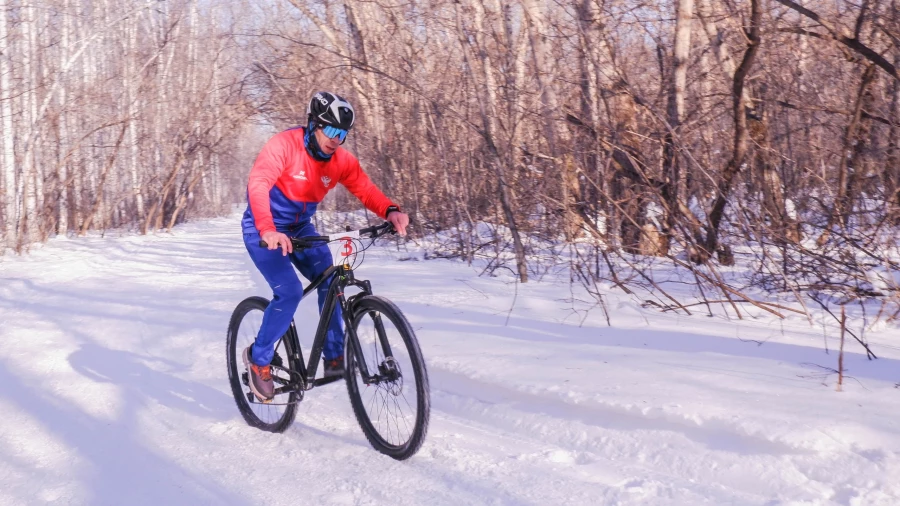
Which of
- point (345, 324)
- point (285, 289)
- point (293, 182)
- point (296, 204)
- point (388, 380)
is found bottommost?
point (388, 380)

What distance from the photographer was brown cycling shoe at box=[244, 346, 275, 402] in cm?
453

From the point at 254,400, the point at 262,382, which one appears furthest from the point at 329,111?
the point at 254,400

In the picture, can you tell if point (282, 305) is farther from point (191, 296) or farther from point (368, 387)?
point (191, 296)

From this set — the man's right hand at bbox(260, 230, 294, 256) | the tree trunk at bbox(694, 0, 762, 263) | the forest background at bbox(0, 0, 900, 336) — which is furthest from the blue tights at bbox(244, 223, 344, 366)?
the tree trunk at bbox(694, 0, 762, 263)

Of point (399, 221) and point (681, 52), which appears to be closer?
point (399, 221)

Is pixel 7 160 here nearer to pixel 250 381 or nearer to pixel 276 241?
pixel 250 381

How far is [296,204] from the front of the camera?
445 cm

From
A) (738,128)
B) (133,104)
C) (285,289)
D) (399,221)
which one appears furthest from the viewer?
(133,104)

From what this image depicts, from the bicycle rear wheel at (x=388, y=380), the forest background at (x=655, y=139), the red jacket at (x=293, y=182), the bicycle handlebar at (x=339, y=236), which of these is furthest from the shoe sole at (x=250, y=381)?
the forest background at (x=655, y=139)

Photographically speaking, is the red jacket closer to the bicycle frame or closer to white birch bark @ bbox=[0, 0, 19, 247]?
the bicycle frame

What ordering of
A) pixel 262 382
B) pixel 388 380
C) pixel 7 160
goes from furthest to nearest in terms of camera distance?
pixel 7 160 → pixel 262 382 → pixel 388 380

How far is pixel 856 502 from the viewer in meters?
3.16

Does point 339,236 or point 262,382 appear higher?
point 339,236

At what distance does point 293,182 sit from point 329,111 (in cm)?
50
